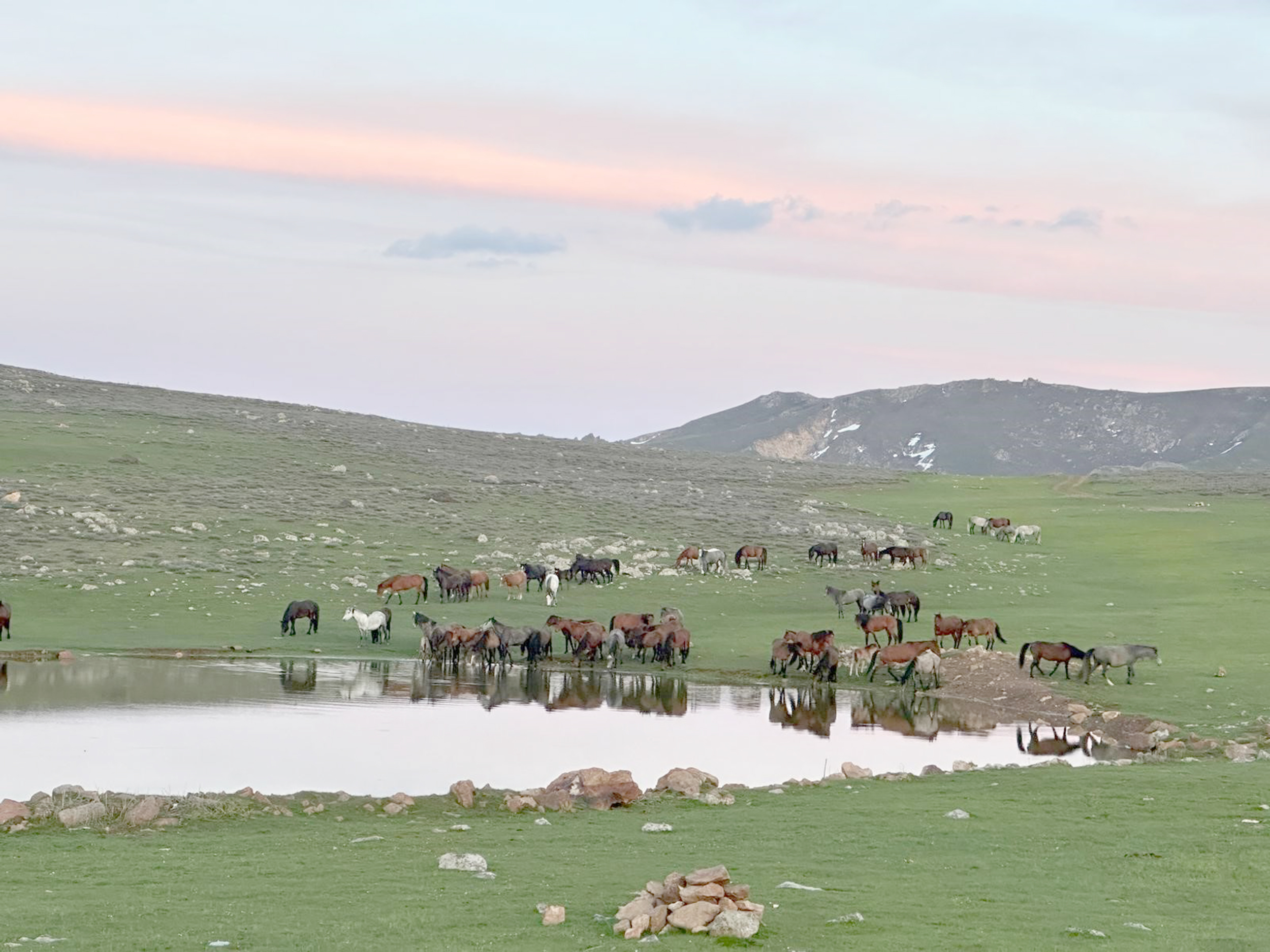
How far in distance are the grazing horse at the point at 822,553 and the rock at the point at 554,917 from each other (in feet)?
149

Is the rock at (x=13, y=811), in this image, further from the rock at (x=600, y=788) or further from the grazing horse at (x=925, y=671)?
the grazing horse at (x=925, y=671)

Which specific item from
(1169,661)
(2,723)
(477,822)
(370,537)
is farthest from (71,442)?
(477,822)

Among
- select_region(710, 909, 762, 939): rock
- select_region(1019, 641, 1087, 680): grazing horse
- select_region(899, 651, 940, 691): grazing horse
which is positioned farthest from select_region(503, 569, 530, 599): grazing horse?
select_region(710, 909, 762, 939): rock

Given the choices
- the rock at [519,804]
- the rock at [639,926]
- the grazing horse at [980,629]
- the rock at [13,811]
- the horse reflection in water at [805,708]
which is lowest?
the horse reflection in water at [805,708]

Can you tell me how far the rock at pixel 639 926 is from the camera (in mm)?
12469

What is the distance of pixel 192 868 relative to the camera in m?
15.8

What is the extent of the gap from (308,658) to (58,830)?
19.6m

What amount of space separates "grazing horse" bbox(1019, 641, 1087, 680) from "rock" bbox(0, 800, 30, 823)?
2491cm

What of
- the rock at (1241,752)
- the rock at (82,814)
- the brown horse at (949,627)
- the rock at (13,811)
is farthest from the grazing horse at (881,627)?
the rock at (13,811)

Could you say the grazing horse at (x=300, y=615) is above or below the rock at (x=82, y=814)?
above

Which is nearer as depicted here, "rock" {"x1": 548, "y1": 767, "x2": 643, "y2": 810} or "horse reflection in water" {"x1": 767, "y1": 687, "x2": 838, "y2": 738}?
"rock" {"x1": 548, "y1": 767, "x2": 643, "y2": 810}

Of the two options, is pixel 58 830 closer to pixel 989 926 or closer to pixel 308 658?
pixel 989 926

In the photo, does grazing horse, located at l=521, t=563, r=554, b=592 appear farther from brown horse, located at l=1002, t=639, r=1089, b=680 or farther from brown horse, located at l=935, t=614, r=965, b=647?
brown horse, located at l=1002, t=639, r=1089, b=680

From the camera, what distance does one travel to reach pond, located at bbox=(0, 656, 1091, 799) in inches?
926
